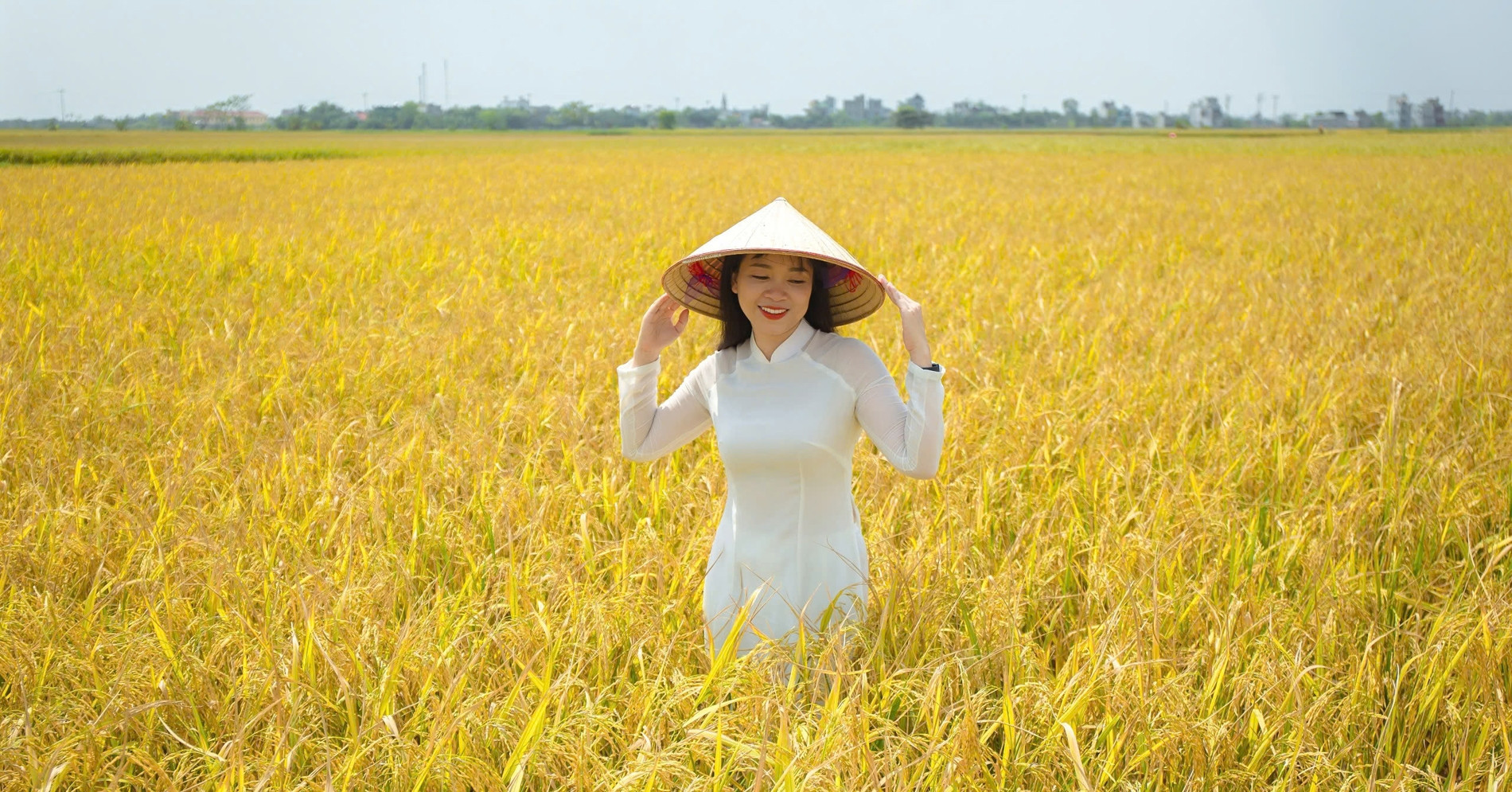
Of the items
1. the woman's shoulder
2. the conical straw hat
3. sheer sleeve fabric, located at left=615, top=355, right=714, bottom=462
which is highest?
the conical straw hat

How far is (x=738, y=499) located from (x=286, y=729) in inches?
32.2

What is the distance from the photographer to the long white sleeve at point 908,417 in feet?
5.36

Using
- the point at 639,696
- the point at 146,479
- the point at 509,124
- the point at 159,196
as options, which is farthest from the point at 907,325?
the point at 509,124

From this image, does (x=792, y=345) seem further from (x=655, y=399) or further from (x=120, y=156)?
(x=120, y=156)

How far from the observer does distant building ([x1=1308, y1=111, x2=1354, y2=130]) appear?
105375 millimetres

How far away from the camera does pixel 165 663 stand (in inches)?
70.9

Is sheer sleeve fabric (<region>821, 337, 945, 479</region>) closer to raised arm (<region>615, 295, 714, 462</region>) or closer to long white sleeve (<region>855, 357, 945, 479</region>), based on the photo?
long white sleeve (<region>855, 357, 945, 479</region>)

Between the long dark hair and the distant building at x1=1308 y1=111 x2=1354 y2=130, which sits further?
the distant building at x1=1308 y1=111 x2=1354 y2=130

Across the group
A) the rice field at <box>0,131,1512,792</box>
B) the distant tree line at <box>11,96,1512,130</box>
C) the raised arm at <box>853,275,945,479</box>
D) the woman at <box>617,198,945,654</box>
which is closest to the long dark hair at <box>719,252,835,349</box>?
the woman at <box>617,198,945,654</box>

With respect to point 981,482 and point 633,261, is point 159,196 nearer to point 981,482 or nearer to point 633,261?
point 633,261

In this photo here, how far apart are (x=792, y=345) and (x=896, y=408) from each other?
215mm

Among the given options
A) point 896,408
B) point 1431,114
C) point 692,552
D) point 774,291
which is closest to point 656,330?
point 774,291

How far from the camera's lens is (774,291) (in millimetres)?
1720

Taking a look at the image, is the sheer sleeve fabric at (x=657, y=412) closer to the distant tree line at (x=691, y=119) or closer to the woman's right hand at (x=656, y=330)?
the woman's right hand at (x=656, y=330)
